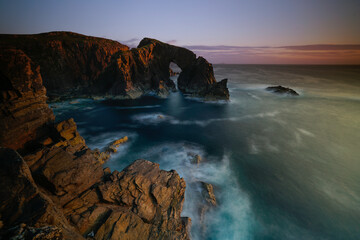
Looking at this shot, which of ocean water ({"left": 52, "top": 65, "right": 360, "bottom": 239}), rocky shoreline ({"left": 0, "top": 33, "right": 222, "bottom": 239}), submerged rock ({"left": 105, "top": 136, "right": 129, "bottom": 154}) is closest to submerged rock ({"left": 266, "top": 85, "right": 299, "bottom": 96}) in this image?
ocean water ({"left": 52, "top": 65, "right": 360, "bottom": 239})

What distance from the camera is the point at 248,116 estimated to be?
32.6 metres

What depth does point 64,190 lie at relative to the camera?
6777 mm

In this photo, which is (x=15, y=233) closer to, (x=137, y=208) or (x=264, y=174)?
(x=137, y=208)

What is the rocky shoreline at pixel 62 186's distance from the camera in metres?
4.36

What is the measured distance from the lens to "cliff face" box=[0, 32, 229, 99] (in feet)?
136

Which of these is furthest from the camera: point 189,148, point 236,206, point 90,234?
point 189,148

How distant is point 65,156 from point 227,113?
103 feet

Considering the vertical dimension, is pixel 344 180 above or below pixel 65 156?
below

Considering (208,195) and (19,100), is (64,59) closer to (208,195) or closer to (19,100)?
(19,100)

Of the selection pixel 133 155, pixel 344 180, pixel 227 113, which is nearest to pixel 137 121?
pixel 133 155

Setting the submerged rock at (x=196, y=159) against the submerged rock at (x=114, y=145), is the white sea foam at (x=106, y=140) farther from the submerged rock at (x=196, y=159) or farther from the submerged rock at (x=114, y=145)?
the submerged rock at (x=196, y=159)

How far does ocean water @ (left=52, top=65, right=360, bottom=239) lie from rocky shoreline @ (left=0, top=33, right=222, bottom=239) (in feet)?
8.49

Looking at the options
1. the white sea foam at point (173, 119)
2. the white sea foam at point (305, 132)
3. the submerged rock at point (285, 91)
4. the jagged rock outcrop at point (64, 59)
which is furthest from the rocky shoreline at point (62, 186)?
the submerged rock at point (285, 91)

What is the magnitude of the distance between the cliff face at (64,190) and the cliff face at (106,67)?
Answer: 32979mm
